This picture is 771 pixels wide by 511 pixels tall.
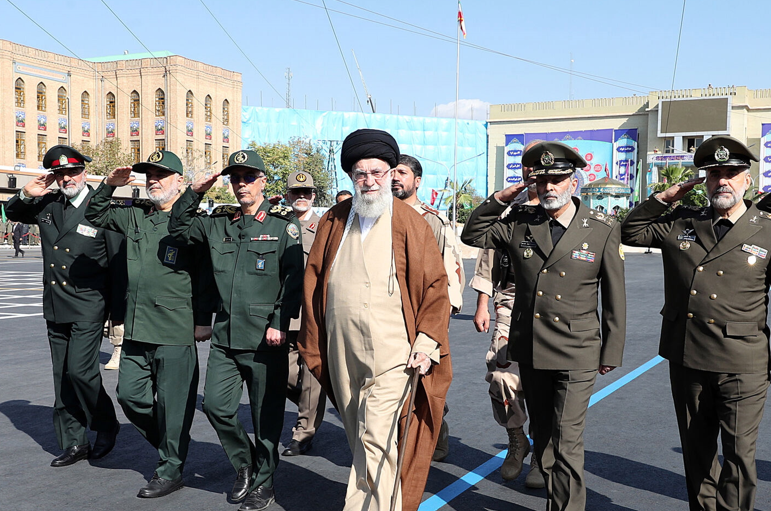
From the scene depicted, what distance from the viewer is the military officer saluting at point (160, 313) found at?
5.30 m

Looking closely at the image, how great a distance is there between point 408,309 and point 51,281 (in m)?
3.09

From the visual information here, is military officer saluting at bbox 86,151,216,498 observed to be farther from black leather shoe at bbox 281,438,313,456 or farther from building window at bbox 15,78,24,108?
building window at bbox 15,78,24,108

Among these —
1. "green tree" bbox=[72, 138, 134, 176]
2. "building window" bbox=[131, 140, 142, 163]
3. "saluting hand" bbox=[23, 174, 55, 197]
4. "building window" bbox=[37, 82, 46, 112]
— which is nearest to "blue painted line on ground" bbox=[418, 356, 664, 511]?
"saluting hand" bbox=[23, 174, 55, 197]

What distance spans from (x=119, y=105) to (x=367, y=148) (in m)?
72.6

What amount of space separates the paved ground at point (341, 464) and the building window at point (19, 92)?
6115cm

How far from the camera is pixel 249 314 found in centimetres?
505

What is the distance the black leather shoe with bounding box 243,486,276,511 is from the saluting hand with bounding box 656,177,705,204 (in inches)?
119

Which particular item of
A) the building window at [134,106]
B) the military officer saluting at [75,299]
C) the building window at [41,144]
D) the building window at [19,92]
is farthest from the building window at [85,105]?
the military officer saluting at [75,299]

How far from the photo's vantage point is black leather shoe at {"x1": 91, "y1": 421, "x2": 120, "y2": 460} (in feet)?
19.4

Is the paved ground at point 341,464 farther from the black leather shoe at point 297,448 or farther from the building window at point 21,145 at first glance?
the building window at point 21,145

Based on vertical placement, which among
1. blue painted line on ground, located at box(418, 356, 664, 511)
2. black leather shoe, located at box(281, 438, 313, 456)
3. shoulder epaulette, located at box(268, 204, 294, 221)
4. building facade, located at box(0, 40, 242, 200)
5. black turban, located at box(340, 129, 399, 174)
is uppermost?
building facade, located at box(0, 40, 242, 200)

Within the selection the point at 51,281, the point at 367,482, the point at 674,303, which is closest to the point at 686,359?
the point at 674,303

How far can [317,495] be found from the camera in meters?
5.18

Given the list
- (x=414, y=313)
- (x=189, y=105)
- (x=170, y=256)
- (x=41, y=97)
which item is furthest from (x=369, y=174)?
(x=189, y=105)
